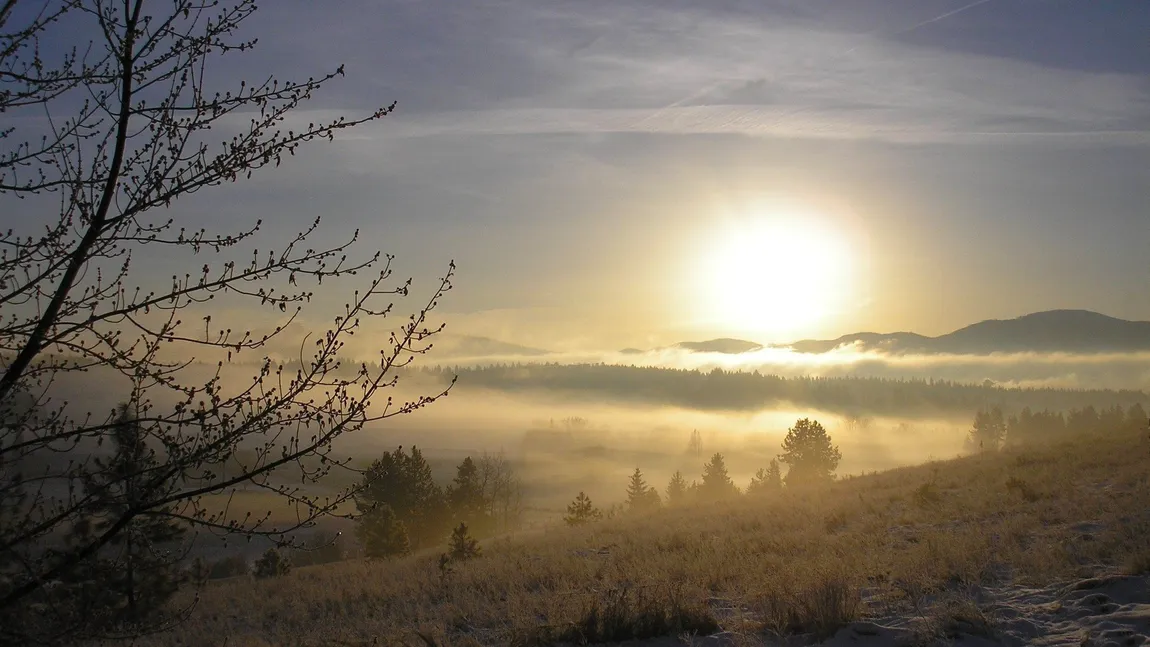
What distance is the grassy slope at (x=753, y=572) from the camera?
771cm

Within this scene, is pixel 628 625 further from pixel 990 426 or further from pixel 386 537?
pixel 990 426

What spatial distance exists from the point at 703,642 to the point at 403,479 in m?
37.8

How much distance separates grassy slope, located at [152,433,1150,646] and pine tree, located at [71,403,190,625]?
474 centimetres

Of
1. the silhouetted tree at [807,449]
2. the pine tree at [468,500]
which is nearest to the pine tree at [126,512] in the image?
the pine tree at [468,500]

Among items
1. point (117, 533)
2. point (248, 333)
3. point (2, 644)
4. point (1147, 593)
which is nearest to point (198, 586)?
point (117, 533)

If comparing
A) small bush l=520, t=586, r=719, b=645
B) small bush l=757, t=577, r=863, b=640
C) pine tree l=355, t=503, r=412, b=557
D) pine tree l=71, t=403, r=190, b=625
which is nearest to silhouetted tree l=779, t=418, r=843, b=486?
pine tree l=355, t=503, r=412, b=557

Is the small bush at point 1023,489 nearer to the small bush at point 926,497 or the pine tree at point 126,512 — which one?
the small bush at point 926,497

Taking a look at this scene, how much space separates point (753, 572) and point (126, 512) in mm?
9218

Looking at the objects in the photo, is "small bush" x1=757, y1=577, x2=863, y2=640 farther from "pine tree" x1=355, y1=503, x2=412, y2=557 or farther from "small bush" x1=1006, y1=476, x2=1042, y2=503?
"pine tree" x1=355, y1=503, x2=412, y2=557

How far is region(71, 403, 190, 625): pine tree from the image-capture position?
11.0ft

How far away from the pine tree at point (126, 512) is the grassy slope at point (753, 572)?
474cm

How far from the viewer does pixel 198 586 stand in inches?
149

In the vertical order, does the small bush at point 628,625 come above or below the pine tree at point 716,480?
above

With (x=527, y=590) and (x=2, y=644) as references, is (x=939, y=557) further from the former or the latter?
(x=2, y=644)
